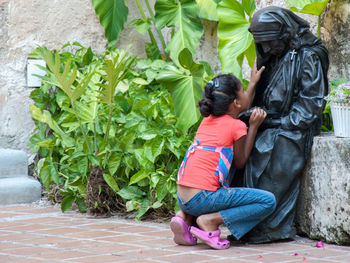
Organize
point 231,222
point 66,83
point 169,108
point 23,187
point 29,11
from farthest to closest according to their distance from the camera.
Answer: point 29,11
point 23,187
point 169,108
point 66,83
point 231,222

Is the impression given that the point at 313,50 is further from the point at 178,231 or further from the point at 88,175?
the point at 88,175

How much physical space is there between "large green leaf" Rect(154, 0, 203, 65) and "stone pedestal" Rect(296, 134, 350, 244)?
2.16 m

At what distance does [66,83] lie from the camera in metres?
4.59

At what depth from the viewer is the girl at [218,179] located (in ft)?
11.5

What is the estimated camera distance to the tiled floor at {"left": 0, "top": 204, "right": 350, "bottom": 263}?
10.7 ft

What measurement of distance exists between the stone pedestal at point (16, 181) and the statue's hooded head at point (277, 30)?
8.57 ft

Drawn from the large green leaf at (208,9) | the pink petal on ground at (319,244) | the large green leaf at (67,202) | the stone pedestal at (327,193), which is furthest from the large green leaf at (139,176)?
the large green leaf at (208,9)

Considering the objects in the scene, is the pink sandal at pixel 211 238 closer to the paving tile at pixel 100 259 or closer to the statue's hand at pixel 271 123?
the paving tile at pixel 100 259

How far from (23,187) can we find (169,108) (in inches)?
59.0

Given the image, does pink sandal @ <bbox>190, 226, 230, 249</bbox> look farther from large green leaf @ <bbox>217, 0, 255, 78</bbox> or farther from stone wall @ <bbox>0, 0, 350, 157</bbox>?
stone wall @ <bbox>0, 0, 350, 157</bbox>

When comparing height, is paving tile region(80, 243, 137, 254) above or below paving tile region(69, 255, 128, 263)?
below

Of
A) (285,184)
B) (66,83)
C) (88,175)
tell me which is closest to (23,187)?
(88,175)

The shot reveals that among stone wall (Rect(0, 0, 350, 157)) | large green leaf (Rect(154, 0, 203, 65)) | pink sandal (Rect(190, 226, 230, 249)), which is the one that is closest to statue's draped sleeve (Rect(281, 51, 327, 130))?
pink sandal (Rect(190, 226, 230, 249))

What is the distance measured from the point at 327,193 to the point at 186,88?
1592mm
